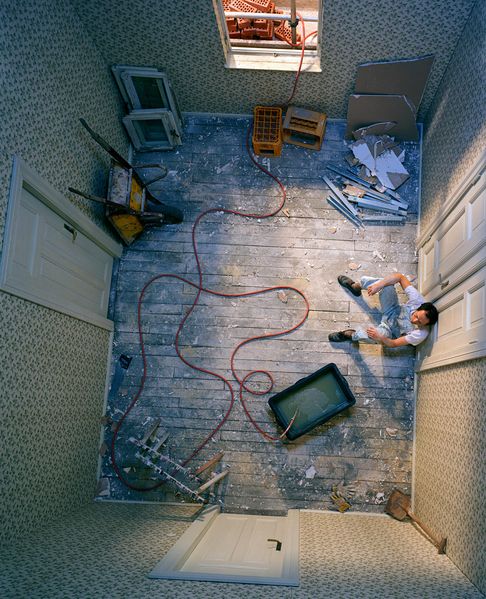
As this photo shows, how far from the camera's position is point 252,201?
13.7 feet

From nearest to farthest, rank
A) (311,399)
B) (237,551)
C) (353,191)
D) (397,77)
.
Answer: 1. (237,551)
2. (397,77)
3. (311,399)
4. (353,191)

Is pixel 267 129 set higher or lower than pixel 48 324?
higher

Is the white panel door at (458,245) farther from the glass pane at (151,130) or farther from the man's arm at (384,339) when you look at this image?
the glass pane at (151,130)

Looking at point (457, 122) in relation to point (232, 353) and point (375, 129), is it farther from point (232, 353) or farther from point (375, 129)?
point (232, 353)

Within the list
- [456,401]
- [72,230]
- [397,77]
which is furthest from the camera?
[397,77]

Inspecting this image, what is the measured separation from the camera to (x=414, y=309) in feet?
11.6

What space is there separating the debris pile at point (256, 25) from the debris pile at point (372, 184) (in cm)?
99

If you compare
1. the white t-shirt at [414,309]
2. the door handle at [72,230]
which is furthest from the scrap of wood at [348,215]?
the door handle at [72,230]

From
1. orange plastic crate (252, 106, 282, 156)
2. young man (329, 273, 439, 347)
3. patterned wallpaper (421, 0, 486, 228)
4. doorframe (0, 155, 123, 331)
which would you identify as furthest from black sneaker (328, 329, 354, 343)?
doorframe (0, 155, 123, 331)

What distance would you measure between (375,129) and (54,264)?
2.68 meters

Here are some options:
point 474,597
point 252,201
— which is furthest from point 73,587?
point 252,201

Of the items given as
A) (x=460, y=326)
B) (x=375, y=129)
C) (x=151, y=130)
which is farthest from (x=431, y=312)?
(x=151, y=130)

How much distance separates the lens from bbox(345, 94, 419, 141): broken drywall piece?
382cm

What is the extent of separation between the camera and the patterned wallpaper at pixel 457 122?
2914 millimetres
